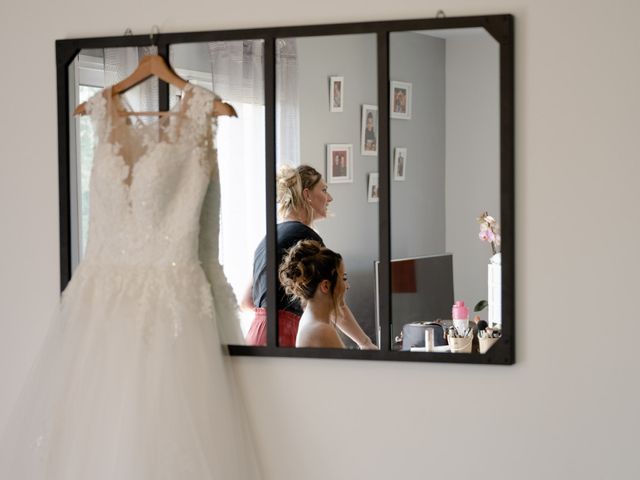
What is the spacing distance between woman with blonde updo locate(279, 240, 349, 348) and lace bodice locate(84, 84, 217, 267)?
23 centimetres

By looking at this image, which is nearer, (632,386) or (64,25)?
(632,386)

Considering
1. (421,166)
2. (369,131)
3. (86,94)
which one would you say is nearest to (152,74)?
(86,94)

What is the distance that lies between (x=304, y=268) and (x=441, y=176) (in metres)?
0.39

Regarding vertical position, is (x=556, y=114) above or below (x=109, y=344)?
above

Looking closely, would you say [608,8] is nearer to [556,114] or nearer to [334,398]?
[556,114]

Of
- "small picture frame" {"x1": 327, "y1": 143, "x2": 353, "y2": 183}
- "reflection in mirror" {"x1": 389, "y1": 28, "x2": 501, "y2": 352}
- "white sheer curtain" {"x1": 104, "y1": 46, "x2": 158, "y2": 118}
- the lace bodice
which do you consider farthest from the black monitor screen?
"white sheer curtain" {"x1": 104, "y1": 46, "x2": 158, "y2": 118}

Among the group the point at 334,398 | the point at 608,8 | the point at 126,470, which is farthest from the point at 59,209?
the point at 608,8

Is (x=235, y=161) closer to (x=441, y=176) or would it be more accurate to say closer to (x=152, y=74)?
(x=152, y=74)

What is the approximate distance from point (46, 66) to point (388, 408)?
3.93 feet

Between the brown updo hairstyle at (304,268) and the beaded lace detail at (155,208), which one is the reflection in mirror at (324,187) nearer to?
the brown updo hairstyle at (304,268)

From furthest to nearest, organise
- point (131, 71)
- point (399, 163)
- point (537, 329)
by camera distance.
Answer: point (131, 71), point (399, 163), point (537, 329)

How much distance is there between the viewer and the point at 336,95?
7.11 feet

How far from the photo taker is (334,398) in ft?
6.91

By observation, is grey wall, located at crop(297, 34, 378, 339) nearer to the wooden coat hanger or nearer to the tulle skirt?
the wooden coat hanger
